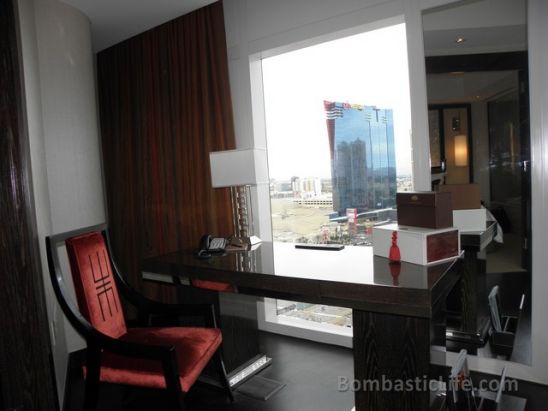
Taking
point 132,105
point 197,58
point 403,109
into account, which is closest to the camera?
point 403,109

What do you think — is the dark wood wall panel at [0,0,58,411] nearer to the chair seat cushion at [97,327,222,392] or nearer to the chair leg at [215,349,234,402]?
the chair seat cushion at [97,327,222,392]

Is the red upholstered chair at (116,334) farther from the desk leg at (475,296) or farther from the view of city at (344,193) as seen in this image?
the desk leg at (475,296)

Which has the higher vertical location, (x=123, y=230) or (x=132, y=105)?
(x=132, y=105)

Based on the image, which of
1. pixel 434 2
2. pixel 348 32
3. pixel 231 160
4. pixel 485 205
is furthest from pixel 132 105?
pixel 485 205

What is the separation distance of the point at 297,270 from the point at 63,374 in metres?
1.66

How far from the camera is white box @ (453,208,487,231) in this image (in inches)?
84.0

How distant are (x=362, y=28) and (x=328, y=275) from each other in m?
1.83

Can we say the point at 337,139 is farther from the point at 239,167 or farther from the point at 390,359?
the point at 390,359

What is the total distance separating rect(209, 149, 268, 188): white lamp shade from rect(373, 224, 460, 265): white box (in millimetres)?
973

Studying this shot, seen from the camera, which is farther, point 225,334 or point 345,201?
point 345,201

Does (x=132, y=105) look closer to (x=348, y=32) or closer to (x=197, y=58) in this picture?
(x=197, y=58)

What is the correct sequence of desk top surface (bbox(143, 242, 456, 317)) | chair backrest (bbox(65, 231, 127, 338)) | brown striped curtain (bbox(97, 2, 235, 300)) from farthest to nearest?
brown striped curtain (bbox(97, 2, 235, 300)) < chair backrest (bbox(65, 231, 127, 338)) < desk top surface (bbox(143, 242, 456, 317))

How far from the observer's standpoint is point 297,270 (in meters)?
1.72

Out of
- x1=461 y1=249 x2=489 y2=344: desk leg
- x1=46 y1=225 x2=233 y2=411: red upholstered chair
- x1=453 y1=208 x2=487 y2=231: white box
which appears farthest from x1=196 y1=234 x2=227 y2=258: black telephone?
x1=461 y1=249 x2=489 y2=344: desk leg
